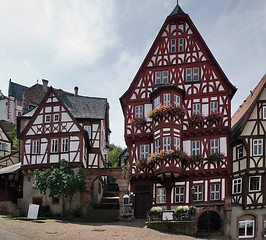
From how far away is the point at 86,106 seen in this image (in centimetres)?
4559

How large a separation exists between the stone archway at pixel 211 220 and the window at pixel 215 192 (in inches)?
49.5

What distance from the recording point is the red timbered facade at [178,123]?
3331cm

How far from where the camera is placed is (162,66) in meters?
36.5

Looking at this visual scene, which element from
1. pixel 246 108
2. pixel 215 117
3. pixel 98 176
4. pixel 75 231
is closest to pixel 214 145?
pixel 215 117

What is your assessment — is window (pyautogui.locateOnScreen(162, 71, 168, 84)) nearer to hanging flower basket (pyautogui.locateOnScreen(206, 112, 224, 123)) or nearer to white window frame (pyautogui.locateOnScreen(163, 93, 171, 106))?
white window frame (pyautogui.locateOnScreen(163, 93, 171, 106))

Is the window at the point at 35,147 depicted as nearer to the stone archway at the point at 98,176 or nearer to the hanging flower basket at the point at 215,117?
the stone archway at the point at 98,176

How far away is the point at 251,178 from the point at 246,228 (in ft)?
12.1

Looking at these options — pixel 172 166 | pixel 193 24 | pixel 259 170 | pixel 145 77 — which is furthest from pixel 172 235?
pixel 193 24

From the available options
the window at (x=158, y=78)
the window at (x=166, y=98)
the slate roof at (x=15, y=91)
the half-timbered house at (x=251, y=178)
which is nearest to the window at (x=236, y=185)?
the half-timbered house at (x=251, y=178)

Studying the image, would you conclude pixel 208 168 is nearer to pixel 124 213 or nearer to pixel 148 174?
pixel 148 174

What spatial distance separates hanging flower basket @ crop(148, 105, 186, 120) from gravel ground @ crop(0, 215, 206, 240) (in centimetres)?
827

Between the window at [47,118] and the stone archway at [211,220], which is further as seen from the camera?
the window at [47,118]

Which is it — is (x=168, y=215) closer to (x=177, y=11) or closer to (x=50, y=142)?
(x=50, y=142)

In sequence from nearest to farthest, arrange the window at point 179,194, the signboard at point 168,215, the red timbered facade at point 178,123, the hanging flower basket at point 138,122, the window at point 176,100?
the signboard at point 168,215
the red timbered facade at point 178,123
the window at point 179,194
the window at point 176,100
the hanging flower basket at point 138,122
